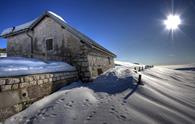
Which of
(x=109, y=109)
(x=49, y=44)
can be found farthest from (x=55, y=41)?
(x=109, y=109)

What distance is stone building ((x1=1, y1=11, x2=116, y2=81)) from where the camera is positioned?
9609 mm

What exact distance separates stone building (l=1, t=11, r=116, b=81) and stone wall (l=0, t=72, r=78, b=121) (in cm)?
273

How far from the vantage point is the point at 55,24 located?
1098 centimetres

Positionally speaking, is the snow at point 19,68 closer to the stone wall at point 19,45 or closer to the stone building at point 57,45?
the stone building at point 57,45

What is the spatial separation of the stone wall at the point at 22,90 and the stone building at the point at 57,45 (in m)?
2.73

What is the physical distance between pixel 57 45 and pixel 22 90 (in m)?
5.91

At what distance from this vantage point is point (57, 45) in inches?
423

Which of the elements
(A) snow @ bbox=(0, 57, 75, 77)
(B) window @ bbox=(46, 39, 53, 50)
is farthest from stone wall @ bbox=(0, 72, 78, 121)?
(B) window @ bbox=(46, 39, 53, 50)

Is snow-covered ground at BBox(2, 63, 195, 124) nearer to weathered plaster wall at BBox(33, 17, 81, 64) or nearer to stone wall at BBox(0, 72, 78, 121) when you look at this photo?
stone wall at BBox(0, 72, 78, 121)

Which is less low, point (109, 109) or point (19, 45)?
point (19, 45)

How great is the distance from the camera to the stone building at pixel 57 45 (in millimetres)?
9609

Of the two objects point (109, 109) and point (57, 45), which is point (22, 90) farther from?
point (57, 45)

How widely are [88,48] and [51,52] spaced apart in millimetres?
3299

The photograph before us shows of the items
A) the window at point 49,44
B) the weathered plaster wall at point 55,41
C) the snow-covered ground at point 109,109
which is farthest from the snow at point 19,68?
the window at point 49,44
